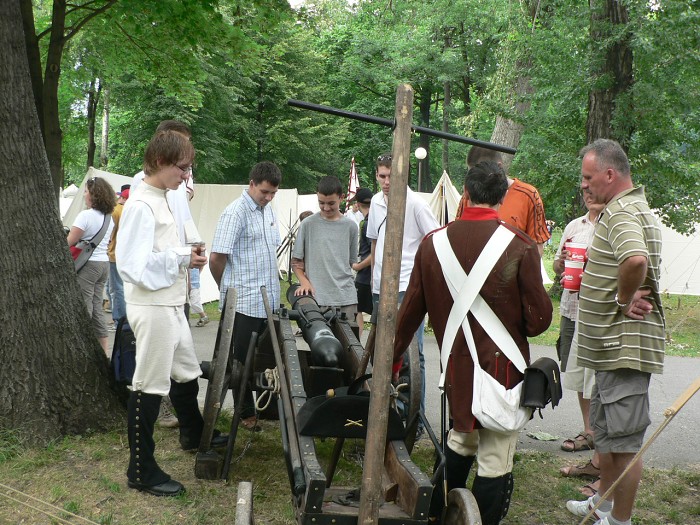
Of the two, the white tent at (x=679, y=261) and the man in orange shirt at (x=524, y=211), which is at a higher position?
the man in orange shirt at (x=524, y=211)

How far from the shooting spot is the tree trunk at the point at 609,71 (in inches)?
429

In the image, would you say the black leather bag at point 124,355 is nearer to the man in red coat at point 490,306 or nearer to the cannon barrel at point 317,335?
the cannon barrel at point 317,335

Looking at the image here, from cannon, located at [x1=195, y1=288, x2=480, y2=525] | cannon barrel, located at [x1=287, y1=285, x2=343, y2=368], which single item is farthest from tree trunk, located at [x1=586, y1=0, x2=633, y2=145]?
cannon barrel, located at [x1=287, y1=285, x2=343, y2=368]

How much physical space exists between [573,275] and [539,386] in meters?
1.35

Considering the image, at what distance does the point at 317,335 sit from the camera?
394 cm

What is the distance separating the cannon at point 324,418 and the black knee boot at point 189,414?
0.16m

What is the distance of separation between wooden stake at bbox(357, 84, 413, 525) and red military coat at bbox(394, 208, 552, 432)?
2.41 feet

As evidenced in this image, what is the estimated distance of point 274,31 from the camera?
859 cm

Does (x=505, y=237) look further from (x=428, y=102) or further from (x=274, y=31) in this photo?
(x=428, y=102)

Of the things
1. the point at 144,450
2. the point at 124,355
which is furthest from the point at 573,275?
the point at 124,355

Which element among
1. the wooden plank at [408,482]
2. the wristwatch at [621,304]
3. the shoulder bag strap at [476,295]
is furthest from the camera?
the wristwatch at [621,304]

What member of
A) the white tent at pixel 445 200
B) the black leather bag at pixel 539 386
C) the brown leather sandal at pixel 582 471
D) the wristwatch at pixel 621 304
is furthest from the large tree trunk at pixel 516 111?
the black leather bag at pixel 539 386

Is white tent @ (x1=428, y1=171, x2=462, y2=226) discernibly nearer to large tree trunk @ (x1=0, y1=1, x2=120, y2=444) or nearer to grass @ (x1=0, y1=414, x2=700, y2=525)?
grass @ (x1=0, y1=414, x2=700, y2=525)

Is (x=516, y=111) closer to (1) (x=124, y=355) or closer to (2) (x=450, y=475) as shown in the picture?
(1) (x=124, y=355)
